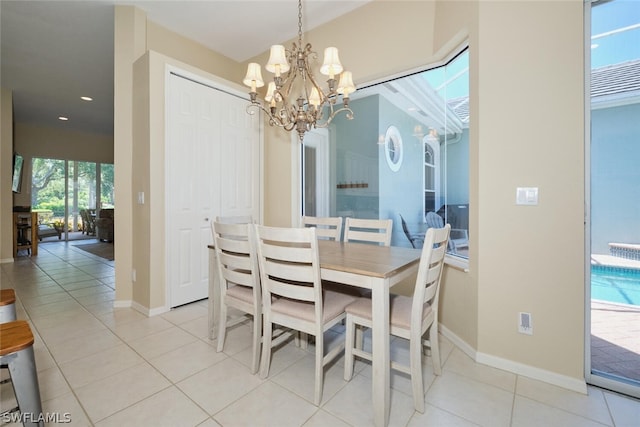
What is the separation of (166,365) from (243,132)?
8.58 ft

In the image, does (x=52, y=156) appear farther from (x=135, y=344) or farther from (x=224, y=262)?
(x=224, y=262)

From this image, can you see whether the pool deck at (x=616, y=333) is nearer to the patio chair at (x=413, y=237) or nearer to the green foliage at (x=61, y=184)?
the patio chair at (x=413, y=237)

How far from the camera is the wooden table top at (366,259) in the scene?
4.82 feet

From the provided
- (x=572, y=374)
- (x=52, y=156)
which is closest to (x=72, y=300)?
(x=572, y=374)

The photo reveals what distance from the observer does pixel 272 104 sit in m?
2.30

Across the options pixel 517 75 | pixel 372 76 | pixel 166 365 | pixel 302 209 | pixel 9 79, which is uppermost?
pixel 9 79

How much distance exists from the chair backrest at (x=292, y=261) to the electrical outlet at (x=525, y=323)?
1314 mm

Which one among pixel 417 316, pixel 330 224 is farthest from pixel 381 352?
pixel 330 224

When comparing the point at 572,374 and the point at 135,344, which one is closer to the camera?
the point at 572,374

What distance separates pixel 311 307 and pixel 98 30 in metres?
→ 4.09

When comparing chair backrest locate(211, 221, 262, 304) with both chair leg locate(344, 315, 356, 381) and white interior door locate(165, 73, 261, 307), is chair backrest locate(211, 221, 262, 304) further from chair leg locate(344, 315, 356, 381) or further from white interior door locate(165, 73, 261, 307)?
white interior door locate(165, 73, 261, 307)

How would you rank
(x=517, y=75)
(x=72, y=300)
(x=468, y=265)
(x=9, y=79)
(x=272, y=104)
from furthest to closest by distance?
(x=9, y=79)
(x=72, y=300)
(x=272, y=104)
(x=468, y=265)
(x=517, y=75)

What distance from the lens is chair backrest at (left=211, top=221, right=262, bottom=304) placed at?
1.75 metres

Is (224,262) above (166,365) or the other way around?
above
